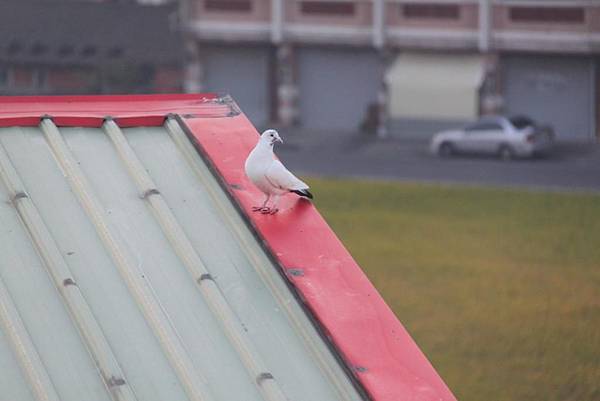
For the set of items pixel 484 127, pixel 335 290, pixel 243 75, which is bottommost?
pixel 335 290

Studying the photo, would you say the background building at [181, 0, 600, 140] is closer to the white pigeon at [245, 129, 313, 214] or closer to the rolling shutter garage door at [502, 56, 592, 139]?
the rolling shutter garage door at [502, 56, 592, 139]

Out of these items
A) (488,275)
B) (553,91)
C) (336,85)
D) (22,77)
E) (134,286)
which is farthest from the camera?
(336,85)

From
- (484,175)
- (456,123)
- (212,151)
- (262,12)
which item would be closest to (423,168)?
(484,175)

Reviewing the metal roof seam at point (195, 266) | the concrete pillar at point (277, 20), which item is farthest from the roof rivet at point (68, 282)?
the concrete pillar at point (277, 20)

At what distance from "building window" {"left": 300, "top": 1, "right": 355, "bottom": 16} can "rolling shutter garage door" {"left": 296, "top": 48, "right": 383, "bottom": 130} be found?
1.43 metres

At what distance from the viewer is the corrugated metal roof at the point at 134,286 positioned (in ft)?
21.0

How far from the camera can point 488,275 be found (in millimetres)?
25859

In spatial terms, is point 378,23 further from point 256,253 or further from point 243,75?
Result: point 256,253

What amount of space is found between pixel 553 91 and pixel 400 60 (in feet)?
17.8

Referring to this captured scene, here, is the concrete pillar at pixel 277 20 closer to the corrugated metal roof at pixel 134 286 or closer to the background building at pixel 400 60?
the background building at pixel 400 60

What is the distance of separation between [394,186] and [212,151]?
28.3m

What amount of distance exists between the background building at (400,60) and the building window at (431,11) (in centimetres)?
4

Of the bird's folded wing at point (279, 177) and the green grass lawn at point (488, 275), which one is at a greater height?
the green grass lawn at point (488, 275)

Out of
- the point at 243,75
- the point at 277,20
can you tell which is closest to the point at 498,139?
the point at 277,20
